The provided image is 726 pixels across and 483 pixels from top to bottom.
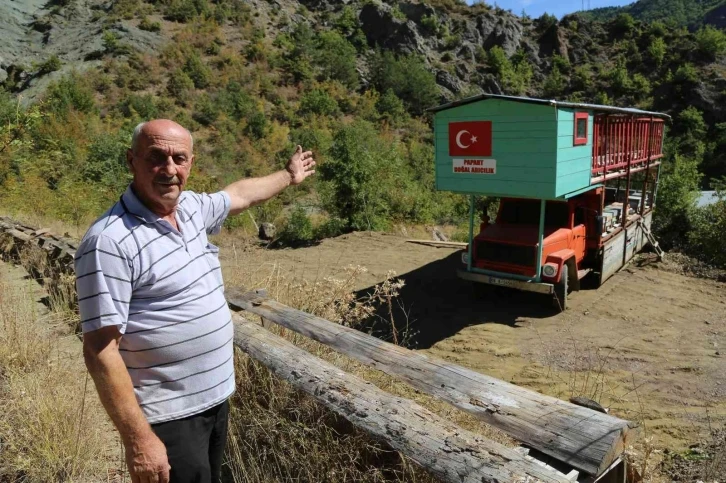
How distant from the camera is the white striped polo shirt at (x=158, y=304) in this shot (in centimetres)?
172

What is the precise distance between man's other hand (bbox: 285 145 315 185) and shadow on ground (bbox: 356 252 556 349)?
4092 millimetres

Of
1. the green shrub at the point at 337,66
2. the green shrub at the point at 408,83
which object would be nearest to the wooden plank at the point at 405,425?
the green shrub at the point at 337,66

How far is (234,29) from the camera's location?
43.2m

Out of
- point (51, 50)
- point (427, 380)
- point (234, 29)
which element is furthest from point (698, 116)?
point (51, 50)

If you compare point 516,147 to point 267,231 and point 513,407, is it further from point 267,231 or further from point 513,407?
point 267,231

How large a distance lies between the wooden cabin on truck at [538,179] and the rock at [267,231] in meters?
7.00

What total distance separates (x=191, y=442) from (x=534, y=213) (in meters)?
7.86

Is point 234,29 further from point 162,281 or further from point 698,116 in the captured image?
point 162,281

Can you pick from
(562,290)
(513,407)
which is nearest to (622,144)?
(562,290)

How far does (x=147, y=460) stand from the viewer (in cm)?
179

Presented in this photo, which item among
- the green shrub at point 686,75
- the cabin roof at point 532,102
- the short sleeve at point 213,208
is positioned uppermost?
the green shrub at point 686,75

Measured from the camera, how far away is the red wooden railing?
8.66 m

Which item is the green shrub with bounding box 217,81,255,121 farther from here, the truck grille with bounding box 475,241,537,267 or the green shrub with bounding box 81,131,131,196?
the truck grille with bounding box 475,241,537,267

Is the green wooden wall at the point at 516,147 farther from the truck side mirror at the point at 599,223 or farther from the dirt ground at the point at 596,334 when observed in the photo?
the truck side mirror at the point at 599,223
